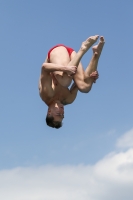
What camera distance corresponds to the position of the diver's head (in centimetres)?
1104

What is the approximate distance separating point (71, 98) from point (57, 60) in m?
1.15

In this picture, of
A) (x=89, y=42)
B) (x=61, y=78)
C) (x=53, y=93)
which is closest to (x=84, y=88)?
(x=61, y=78)

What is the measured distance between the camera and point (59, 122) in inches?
438

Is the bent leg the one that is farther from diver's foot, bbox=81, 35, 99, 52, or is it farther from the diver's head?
the diver's head

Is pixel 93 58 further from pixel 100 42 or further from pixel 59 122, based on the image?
pixel 59 122

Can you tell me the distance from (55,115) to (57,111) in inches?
4.7

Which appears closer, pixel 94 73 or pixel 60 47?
pixel 94 73

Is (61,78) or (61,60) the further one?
(61,60)

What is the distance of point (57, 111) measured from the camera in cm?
A: 1104

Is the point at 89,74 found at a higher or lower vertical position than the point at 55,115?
higher

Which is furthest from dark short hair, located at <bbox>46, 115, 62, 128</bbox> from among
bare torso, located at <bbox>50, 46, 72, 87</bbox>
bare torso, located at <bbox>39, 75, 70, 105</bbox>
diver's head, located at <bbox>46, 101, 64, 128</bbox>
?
bare torso, located at <bbox>50, 46, 72, 87</bbox>

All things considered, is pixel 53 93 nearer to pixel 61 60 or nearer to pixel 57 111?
pixel 57 111

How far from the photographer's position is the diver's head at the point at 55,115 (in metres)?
11.0

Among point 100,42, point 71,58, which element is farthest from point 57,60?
point 100,42
